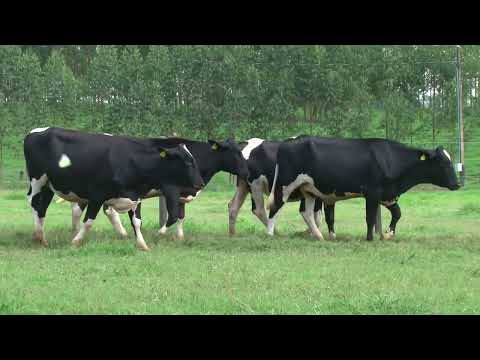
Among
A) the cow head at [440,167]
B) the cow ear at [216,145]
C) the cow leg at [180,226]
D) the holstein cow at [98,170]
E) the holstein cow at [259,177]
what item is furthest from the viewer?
the holstein cow at [259,177]

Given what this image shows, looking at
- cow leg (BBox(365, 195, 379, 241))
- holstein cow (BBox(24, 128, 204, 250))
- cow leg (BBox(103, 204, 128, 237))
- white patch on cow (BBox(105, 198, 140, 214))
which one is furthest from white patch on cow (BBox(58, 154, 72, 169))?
cow leg (BBox(365, 195, 379, 241))

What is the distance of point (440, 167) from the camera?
48.6ft

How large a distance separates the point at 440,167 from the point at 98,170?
20.6ft

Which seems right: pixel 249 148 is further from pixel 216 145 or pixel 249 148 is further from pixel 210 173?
pixel 210 173

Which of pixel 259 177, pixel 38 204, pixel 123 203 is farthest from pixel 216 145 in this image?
pixel 38 204

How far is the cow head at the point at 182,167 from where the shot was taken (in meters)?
13.6

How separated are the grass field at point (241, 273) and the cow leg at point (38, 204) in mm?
225

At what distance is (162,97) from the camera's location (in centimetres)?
4169

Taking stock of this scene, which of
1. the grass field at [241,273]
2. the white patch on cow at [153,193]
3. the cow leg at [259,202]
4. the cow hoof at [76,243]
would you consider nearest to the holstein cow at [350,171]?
Result: the cow leg at [259,202]

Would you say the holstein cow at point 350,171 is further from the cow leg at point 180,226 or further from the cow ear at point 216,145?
the cow leg at point 180,226

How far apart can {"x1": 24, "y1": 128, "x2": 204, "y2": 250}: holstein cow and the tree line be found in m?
26.3

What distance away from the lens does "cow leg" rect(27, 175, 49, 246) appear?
13.0m

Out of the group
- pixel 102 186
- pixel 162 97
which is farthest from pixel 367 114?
pixel 102 186

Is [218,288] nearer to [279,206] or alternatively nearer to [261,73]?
[279,206]
